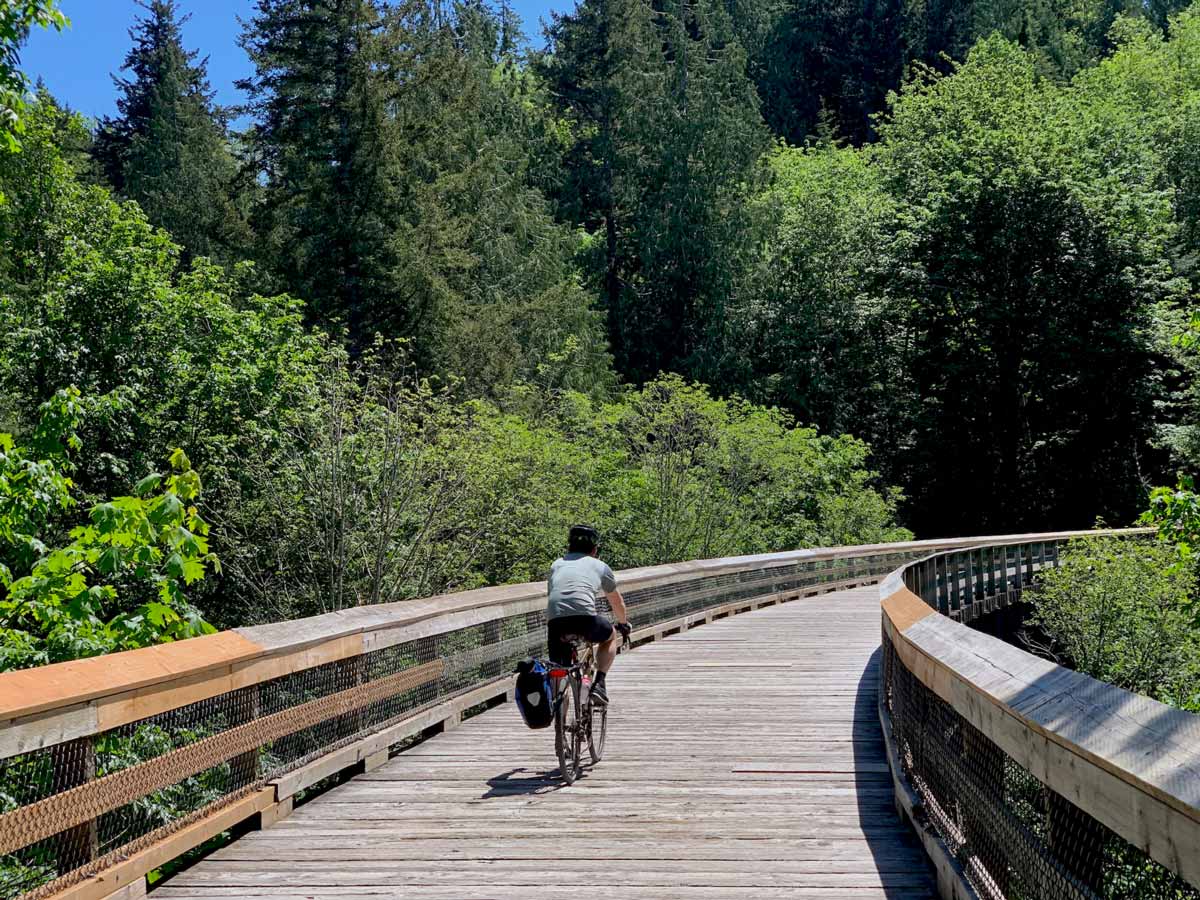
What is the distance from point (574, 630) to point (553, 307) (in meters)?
37.4

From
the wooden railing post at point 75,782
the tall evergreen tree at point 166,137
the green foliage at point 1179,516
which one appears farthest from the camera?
Result: the tall evergreen tree at point 166,137

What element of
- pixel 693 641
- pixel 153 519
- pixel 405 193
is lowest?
pixel 693 641

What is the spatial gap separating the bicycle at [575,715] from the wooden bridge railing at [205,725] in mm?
1264

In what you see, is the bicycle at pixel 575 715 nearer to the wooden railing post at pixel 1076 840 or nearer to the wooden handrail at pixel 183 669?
the wooden handrail at pixel 183 669

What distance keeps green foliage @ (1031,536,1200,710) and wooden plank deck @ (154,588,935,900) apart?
38.0 ft

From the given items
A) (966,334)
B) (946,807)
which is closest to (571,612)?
(946,807)

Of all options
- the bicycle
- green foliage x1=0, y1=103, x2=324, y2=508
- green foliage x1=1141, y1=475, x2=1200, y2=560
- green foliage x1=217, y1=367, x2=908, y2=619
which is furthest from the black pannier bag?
green foliage x1=0, y1=103, x2=324, y2=508

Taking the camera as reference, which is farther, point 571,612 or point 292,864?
point 571,612

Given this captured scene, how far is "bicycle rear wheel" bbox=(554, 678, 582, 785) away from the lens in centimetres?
782

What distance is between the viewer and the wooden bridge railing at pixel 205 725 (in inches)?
185

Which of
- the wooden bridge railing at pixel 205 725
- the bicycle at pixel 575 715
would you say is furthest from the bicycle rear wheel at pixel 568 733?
the wooden bridge railing at pixel 205 725

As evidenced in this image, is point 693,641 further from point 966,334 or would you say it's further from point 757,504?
point 966,334

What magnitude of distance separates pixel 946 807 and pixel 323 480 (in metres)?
14.8

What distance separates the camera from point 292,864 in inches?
236
